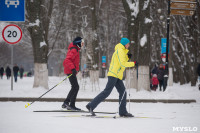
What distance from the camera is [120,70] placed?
27.2 ft

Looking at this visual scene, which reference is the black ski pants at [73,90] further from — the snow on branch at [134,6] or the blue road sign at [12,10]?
the snow on branch at [134,6]

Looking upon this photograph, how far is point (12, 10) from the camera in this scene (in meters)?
13.8

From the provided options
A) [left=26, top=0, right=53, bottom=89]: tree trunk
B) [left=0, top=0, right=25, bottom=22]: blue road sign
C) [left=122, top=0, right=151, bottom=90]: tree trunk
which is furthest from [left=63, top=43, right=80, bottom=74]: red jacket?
[left=26, top=0, right=53, bottom=89]: tree trunk

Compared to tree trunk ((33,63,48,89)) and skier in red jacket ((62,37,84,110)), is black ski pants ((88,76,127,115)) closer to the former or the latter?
skier in red jacket ((62,37,84,110))

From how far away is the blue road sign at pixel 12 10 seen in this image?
13680mm

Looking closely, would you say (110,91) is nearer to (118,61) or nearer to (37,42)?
(118,61)

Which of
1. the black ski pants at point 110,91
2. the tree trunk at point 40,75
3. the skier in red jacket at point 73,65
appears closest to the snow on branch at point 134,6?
the tree trunk at point 40,75

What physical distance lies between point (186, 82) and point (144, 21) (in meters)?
16.5

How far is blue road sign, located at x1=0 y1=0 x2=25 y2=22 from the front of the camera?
1368 cm

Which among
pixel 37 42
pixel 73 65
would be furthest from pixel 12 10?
pixel 73 65

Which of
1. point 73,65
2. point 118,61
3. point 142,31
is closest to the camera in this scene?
point 118,61

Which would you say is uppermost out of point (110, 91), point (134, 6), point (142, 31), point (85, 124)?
point (134, 6)

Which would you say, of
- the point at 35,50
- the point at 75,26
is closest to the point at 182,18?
the point at 75,26

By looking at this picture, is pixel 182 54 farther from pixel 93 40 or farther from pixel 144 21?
pixel 144 21
